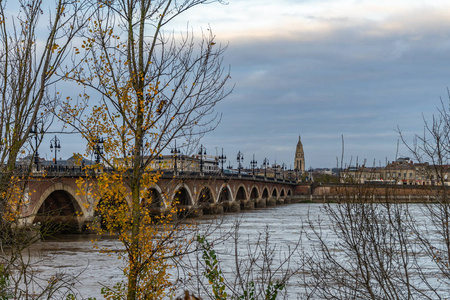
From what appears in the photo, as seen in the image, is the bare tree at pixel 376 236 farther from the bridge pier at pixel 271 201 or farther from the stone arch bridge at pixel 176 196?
the bridge pier at pixel 271 201

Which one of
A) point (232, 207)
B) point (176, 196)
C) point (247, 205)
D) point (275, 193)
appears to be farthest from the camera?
point (275, 193)

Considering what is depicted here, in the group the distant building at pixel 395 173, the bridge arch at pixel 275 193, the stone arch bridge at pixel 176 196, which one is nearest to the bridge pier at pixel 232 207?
the stone arch bridge at pixel 176 196

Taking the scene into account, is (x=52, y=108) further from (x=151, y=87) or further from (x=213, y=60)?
(x=213, y=60)

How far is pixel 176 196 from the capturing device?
74.5 metres

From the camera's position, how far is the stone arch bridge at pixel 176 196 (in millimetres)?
12953

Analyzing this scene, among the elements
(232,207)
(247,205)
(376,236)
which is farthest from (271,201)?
(376,236)

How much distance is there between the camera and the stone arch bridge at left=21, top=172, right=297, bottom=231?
42.5 ft

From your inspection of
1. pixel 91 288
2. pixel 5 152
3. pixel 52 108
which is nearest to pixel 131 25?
pixel 52 108

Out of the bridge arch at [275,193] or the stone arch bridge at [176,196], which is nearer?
the stone arch bridge at [176,196]

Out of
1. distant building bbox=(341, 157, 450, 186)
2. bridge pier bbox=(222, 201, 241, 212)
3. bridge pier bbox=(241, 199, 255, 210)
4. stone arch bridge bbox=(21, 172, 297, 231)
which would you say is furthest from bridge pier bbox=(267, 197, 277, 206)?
distant building bbox=(341, 157, 450, 186)

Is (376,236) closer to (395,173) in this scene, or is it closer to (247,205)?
(395,173)

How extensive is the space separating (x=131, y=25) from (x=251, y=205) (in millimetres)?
92726

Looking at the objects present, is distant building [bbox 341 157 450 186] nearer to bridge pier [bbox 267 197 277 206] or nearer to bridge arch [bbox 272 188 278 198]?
bridge pier [bbox 267 197 277 206]

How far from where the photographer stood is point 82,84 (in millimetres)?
11930
